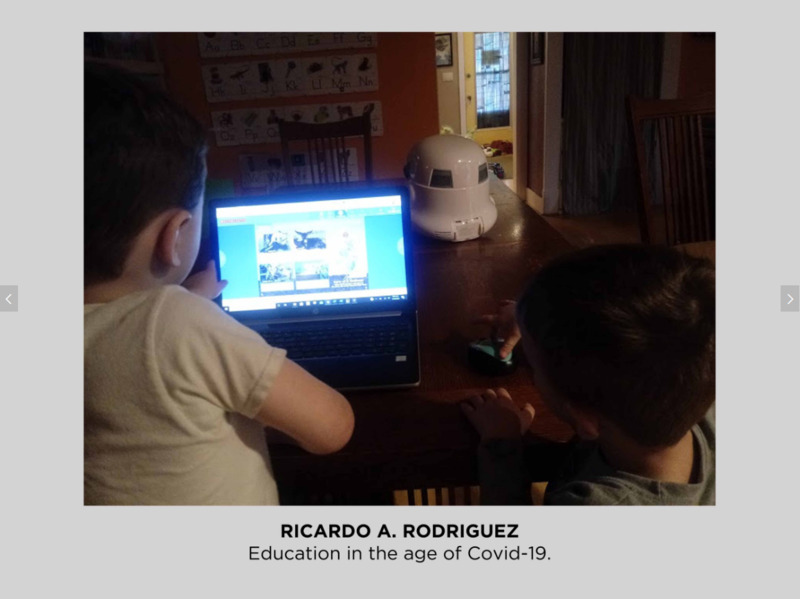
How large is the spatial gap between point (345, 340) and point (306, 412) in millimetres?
251

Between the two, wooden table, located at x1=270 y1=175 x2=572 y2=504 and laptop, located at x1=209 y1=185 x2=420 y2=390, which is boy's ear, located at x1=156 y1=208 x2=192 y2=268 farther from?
laptop, located at x1=209 y1=185 x2=420 y2=390

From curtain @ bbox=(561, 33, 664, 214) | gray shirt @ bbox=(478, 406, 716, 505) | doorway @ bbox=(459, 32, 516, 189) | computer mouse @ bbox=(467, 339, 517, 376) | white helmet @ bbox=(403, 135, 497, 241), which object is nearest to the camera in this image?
gray shirt @ bbox=(478, 406, 716, 505)

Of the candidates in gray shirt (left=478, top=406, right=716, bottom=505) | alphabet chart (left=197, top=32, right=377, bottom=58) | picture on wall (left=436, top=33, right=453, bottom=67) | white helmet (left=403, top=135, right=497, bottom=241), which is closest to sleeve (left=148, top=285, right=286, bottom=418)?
gray shirt (left=478, top=406, right=716, bottom=505)

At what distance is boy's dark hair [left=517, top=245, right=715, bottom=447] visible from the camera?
18.5 inches

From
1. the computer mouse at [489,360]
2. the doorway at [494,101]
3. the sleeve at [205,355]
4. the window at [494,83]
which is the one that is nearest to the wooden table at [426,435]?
the computer mouse at [489,360]

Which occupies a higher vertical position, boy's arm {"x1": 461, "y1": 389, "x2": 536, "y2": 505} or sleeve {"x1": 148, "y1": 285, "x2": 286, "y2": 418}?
sleeve {"x1": 148, "y1": 285, "x2": 286, "y2": 418}

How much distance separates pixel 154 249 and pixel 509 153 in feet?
12.2

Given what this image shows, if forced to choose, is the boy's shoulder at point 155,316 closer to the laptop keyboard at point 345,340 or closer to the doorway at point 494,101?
the laptop keyboard at point 345,340

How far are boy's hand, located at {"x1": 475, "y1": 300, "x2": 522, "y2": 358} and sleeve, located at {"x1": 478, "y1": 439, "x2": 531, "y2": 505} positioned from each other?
5.7 inches

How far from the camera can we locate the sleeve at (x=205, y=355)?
436 mm
